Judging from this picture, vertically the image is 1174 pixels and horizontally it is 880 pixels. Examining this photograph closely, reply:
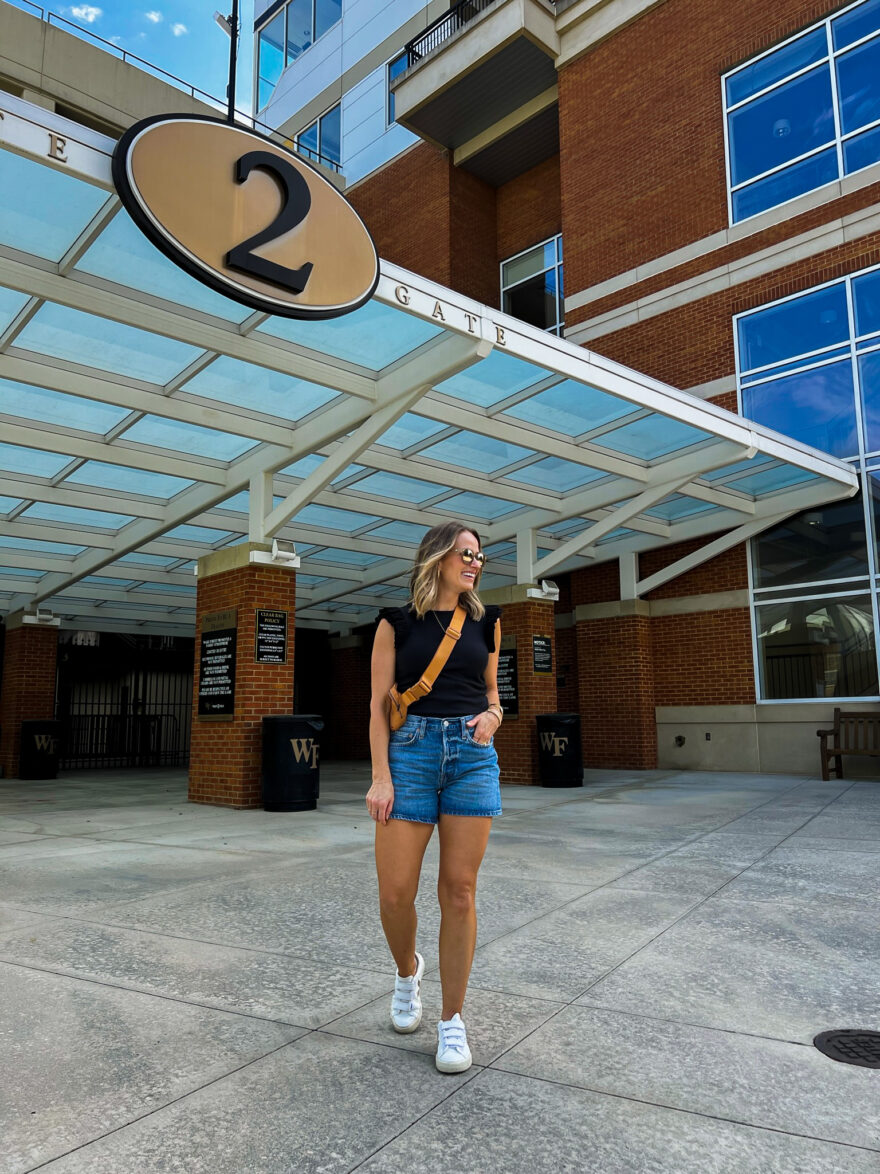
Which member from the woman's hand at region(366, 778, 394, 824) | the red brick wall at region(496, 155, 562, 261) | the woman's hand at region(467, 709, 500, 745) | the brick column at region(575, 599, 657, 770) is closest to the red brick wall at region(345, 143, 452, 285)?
the red brick wall at region(496, 155, 562, 261)

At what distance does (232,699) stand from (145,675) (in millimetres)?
12397

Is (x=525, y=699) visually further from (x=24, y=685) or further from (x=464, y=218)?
(x=464, y=218)

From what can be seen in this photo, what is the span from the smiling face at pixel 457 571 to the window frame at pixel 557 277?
50.0 ft

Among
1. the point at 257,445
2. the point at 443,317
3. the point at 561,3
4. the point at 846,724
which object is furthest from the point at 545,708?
the point at 561,3

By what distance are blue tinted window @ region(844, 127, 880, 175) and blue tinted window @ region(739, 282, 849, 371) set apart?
181 centimetres

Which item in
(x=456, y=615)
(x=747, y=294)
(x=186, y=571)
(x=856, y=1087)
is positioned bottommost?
(x=856, y=1087)

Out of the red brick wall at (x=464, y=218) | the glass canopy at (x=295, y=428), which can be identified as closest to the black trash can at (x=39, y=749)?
the glass canopy at (x=295, y=428)

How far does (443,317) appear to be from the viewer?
727 cm

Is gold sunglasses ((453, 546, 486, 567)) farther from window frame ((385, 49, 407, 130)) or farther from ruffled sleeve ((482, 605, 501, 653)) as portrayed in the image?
window frame ((385, 49, 407, 130))

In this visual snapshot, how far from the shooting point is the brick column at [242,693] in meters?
9.76

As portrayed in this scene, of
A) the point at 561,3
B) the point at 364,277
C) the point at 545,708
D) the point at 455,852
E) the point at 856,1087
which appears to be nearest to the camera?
the point at 856,1087

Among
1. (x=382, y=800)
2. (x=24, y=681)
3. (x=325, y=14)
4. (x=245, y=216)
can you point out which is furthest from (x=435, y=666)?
(x=325, y=14)

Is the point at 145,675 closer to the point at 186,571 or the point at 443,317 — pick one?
the point at 186,571

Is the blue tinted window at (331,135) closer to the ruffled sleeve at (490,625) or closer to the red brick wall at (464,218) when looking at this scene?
the red brick wall at (464,218)
